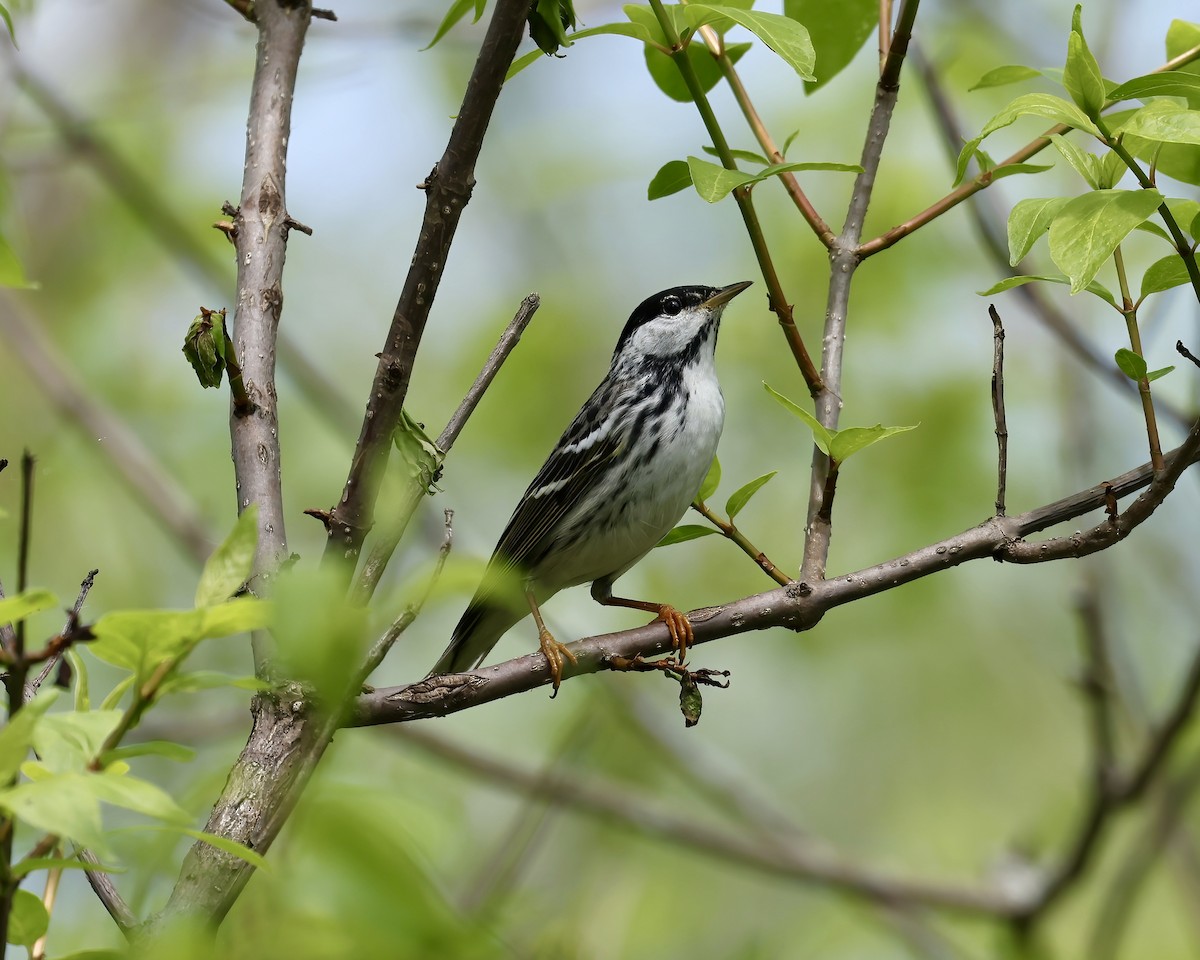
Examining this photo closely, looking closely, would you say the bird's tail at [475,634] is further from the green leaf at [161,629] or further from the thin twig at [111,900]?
the green leaf at [161,629]

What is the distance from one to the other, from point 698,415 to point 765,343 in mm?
2607

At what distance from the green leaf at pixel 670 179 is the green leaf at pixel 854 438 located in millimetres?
690

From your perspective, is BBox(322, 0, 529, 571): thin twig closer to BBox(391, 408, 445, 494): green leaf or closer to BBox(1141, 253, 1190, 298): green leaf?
BBox(391, 408, 445, 494): green leaf

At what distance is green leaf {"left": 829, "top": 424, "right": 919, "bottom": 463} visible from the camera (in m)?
2.50

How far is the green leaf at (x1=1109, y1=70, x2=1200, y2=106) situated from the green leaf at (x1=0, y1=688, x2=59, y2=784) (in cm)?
196

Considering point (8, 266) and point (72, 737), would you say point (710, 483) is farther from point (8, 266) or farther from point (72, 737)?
point (72, 737)

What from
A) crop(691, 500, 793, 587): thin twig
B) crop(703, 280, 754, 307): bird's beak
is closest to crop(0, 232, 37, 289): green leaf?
crop(691, 500, 793, 587): thin twig

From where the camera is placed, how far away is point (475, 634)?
552 centimetres

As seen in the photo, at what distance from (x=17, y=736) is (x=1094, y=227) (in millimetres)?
1831

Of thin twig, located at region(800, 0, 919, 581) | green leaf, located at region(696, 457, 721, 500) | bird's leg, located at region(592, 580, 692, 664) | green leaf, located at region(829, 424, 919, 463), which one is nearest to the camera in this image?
green leaf, located at region(829, 424, 919, 463)

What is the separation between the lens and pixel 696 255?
9.49 m

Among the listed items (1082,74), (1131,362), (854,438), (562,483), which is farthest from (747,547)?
(562,483)

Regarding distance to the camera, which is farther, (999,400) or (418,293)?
(999,400)

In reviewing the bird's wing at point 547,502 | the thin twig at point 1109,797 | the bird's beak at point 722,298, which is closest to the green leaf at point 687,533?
the thin twig at point 1109,797
